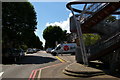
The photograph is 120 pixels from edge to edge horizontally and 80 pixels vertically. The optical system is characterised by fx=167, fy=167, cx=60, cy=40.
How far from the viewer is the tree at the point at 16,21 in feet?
84.8

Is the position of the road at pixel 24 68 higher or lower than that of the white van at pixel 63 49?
lower

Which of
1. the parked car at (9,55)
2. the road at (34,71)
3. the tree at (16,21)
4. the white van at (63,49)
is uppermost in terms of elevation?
the tree at (16,21)

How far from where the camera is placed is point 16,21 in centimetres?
2692

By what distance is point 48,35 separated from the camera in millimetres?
71375

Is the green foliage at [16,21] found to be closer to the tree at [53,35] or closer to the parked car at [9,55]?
the parked car at [9,55]

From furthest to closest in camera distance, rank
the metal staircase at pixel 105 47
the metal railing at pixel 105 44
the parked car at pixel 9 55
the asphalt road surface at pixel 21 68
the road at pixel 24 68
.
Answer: the parked car at pixel 9 55
the metal railing at pixel 105 44
the metal staircase at pixel 105 47
the road at pixel 24 68
the asphalt road surface at pixel 21 68

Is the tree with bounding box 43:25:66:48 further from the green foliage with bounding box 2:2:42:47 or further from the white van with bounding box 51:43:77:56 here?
the green foliage with bounding box 2:2:42:47

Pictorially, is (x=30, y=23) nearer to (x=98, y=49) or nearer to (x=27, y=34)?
(x=27, y=34)

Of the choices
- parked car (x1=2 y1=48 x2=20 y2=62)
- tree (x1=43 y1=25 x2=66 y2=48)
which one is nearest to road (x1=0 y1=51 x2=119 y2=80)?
parked car (x1=2 y1=48 x2=20 y2=62)

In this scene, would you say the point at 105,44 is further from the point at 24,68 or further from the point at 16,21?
the point at 16,21

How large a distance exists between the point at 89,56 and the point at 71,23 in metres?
5.60

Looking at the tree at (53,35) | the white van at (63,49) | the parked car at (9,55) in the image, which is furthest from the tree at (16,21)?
the tree at (53,35)

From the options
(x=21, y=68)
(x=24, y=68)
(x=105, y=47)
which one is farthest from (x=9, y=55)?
(x=105, y=47)

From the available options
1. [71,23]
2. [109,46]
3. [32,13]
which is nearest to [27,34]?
[32,13]
